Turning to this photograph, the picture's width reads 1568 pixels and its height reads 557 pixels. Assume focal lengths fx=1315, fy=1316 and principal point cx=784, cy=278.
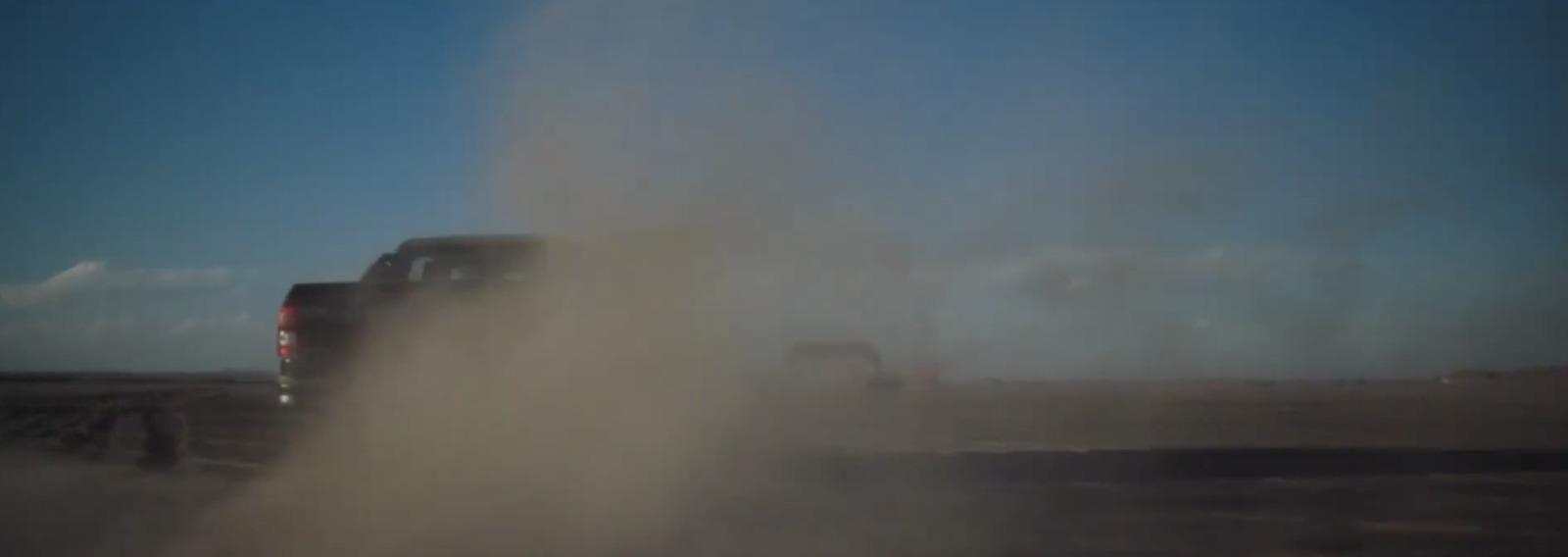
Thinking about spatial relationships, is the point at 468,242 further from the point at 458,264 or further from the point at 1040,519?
the point at 1040,519

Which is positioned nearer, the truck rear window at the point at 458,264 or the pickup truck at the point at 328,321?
the pickup truck at the point at 328,321

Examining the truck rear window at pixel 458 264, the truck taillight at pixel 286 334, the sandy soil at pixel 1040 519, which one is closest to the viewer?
the sandy soil at pixel 1040 519

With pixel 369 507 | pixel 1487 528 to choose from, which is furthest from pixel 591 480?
pixel 1487 528

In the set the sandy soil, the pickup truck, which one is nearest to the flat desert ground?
the sandy soil

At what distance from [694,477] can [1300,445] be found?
684 cm

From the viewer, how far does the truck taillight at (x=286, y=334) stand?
10086mm

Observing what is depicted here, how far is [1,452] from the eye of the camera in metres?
13.4

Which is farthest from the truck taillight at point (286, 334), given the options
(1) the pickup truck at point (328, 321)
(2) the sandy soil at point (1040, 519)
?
(2) the sandy soil at point (1040, 519)

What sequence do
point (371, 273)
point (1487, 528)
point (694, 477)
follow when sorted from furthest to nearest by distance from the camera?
1. point (371, 273)
2. point (694, 477)
3. point (1487, 528)

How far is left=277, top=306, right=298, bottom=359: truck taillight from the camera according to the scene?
10086 millimetres

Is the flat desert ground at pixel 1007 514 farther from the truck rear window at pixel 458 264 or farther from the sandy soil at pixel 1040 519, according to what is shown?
the truck rear window at pixel 458 264

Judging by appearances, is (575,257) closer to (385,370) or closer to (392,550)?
(385,370)

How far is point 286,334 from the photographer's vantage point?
10109 mm

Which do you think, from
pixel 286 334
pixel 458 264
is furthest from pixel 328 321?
pixel 458 264
